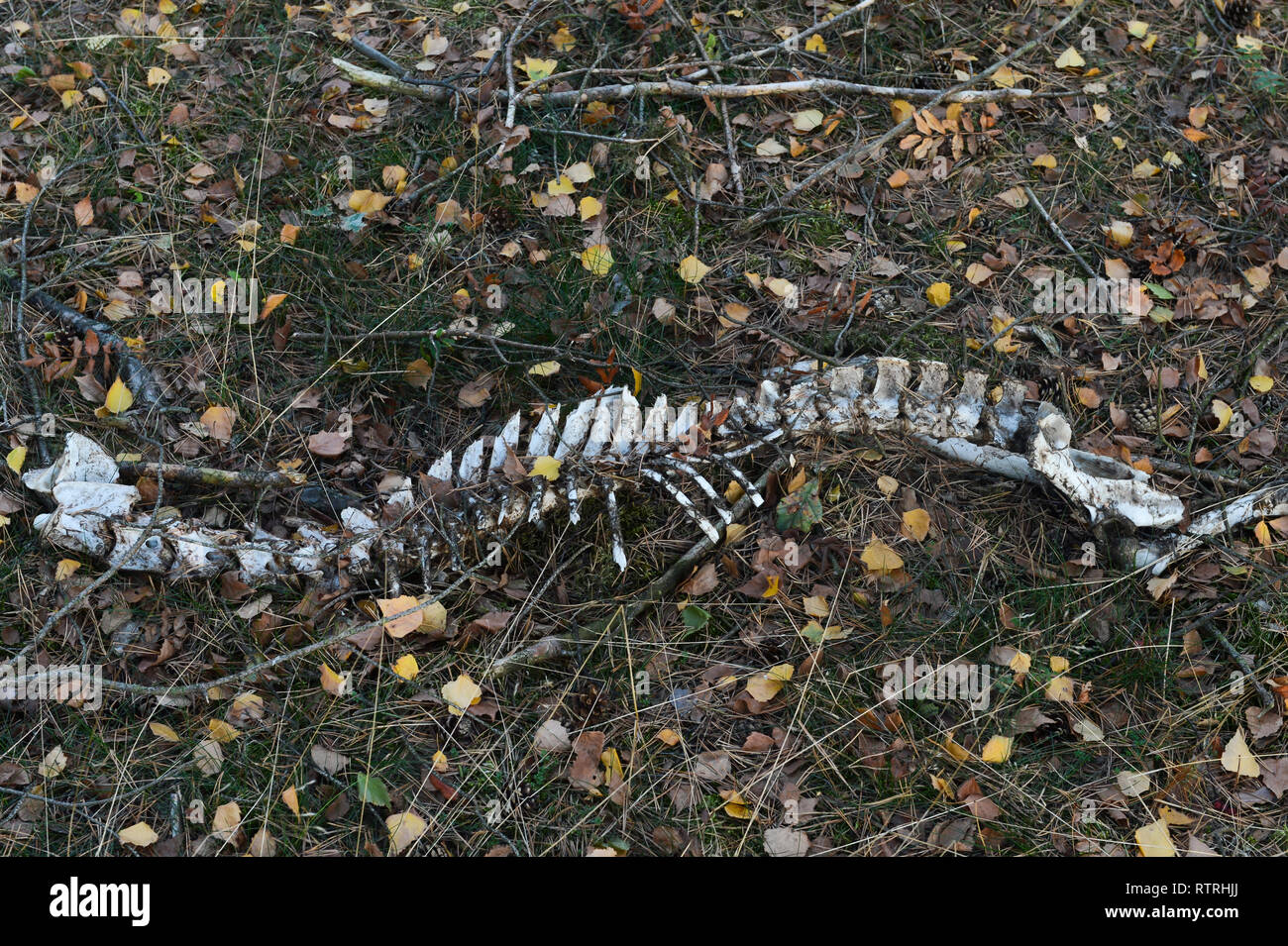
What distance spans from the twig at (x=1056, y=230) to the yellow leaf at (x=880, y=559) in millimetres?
1568

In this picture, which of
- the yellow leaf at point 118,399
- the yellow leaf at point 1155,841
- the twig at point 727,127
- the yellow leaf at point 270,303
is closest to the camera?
the yellow leaf at point 1155,841

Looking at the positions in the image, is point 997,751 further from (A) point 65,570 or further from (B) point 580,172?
(A) point 65,570

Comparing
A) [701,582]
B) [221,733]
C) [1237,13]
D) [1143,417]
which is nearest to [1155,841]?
[701,582]

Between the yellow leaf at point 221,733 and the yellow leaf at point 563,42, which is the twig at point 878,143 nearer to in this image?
the yellow leaf at point 563,42

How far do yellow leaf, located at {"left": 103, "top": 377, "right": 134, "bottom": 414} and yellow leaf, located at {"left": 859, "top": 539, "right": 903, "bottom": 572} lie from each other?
8.52 ft

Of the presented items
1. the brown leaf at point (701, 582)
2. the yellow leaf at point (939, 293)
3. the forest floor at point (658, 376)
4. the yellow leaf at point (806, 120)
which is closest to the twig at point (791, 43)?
the forest floor at point (658, 376)

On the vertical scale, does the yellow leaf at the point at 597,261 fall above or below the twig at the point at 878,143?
below

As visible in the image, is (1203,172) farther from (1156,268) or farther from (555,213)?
(555,213)

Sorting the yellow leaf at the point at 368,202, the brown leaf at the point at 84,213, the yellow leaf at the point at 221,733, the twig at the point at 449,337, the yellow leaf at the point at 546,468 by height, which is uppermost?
the yellow leaf at the point at 368,202

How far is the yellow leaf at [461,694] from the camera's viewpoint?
2.55m

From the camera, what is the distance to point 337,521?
2938 mm

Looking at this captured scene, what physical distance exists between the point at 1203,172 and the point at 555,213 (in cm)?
274

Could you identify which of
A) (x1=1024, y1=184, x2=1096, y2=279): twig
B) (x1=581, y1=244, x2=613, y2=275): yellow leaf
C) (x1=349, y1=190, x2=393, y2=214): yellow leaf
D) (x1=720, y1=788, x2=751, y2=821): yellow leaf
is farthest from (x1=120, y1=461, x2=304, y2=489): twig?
(x1=1024, y1=184, x2=1096, y2=279): twig

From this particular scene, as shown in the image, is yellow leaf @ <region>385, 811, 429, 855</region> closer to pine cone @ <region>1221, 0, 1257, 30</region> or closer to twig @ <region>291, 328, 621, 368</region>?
twig @ <region>291, 328, 621, 368</region>
